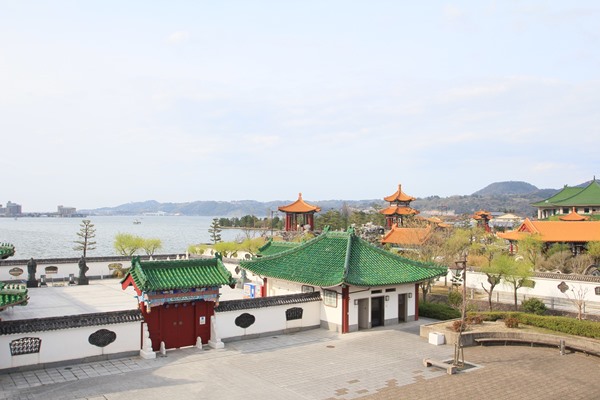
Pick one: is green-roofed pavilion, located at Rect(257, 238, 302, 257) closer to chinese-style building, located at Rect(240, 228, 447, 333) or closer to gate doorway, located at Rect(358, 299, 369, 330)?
chinese-style building, located at Rect(240, 228, 447, 333)

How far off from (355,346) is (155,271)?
7.77m

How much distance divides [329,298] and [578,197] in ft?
175

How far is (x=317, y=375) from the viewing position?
15492 millimetres

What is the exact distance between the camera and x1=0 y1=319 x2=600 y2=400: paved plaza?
1380 centimetres

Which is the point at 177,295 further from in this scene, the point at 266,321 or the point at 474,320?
the point at 474,320

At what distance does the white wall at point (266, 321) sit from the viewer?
62.9ft

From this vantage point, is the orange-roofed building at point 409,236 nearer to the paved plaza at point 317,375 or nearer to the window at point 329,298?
the window at point 329,298

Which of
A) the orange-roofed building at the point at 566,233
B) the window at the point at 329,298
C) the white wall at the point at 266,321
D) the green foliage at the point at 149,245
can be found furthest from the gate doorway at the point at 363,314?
the green foliage at the point at 149,245

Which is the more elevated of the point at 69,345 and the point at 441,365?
the point at 69,345

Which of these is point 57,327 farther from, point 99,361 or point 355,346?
point 355,346

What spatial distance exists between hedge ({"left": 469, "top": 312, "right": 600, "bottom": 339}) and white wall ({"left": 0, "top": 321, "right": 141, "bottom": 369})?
1464cm

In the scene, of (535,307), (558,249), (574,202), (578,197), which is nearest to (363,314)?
(535,307)

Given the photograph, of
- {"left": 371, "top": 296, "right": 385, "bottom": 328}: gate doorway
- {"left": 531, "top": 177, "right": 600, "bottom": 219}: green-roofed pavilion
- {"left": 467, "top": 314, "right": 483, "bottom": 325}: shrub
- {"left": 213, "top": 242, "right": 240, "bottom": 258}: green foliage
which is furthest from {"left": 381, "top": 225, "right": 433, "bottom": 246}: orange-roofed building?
{"left": 531, "top": 177, "right": 600, "bottom": 219}: green-roofed pavilion

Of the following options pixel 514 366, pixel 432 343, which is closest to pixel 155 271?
pixel 432 343
